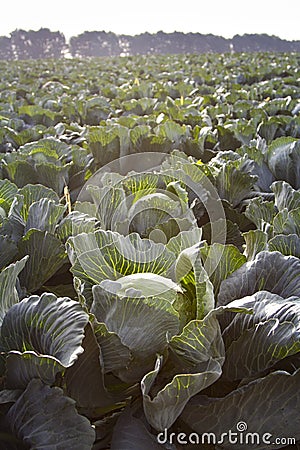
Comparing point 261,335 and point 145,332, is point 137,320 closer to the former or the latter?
point 145,332

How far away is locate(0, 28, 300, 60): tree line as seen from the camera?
156ft

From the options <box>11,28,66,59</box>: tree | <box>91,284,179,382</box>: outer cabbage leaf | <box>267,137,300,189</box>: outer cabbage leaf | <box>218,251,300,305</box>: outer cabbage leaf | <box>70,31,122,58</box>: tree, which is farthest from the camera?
<box>70,31,122,58</box>: tree

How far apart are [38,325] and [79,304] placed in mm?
84

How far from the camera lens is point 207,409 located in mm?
960

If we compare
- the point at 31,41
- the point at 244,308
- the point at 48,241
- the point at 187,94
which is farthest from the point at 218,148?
the point at 31,41

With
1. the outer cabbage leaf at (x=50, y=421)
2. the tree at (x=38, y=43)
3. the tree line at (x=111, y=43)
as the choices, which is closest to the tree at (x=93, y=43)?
the tree line at (x=111, y=43)

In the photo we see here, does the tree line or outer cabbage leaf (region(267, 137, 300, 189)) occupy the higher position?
the tree line

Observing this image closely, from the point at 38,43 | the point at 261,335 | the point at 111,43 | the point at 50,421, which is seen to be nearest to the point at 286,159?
the point at 261,335

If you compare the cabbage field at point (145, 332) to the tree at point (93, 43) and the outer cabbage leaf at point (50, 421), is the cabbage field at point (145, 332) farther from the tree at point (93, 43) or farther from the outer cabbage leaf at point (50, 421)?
the tree at point (93, 43)

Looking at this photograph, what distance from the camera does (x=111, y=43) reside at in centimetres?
5400

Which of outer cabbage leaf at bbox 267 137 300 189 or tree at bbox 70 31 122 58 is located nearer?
outer cabbage leaf at bbox 267 137 300 189

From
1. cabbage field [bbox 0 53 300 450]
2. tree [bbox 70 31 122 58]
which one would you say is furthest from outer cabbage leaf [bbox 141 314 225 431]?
tree [bbox 70 31 122 58]

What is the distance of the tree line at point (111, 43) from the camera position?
47688 millimetres

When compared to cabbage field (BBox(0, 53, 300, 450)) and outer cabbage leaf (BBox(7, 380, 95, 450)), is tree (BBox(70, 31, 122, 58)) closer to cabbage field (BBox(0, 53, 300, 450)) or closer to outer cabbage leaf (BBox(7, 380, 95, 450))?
cabbage field (BBox(0, 53, 300, 450))
